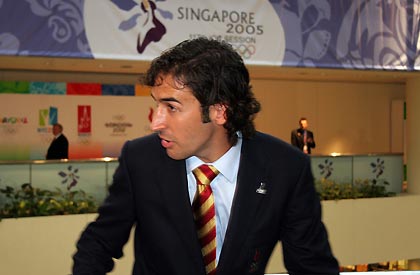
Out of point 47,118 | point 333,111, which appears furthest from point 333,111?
point 47,118

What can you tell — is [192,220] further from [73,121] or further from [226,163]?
[73,121]

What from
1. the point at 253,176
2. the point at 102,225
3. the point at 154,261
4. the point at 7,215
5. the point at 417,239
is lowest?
the point at 417,239

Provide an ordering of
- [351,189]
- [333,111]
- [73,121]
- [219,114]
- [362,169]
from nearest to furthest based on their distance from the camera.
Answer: [219,114] → [351,189] → [362,169] → [73,121] → [333,111]

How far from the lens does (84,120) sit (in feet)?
45.3

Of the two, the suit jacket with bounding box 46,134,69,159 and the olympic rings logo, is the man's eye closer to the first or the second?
the olympic rings logo

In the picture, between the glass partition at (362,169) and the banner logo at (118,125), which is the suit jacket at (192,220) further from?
the banner logo at (118,125)

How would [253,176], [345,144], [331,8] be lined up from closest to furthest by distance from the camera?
[253,176], [331,8], [345,144]

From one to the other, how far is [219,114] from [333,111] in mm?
15961

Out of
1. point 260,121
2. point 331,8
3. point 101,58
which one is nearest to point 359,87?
point 260,121


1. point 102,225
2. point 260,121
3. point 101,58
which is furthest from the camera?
point 260,121

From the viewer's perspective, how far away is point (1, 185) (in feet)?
28.4

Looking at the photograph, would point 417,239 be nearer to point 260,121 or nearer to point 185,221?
point 260,121

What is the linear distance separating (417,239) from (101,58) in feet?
25.8

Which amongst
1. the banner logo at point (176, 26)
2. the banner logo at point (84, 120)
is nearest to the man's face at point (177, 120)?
the banner logo at point (176, 26)
